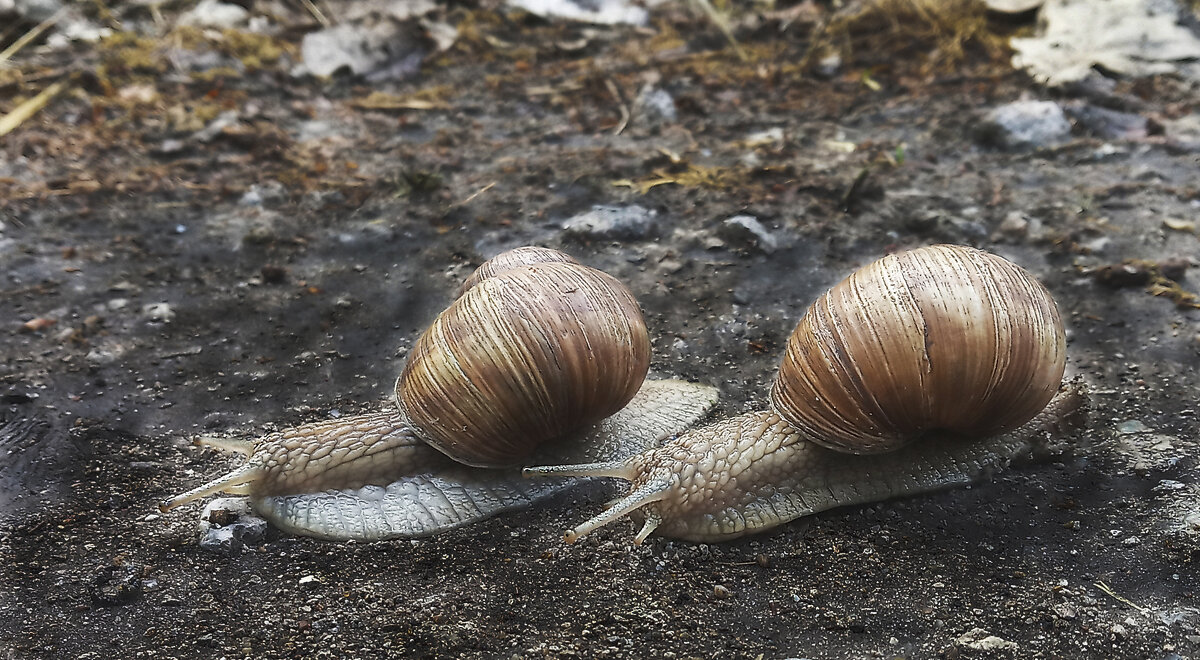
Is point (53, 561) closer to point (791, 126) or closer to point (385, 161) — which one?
point (385, 161)

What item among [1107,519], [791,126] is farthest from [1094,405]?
[791,126]

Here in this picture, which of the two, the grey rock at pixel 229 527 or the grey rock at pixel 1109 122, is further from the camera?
the grey rock at pixel 1109 122

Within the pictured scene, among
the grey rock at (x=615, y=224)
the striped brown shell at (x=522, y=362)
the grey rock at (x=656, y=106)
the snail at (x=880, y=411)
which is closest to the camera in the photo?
the snail at (x=880, y=411)

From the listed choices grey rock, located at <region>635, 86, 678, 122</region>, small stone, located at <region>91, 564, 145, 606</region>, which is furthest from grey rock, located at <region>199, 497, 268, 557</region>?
grey rock, located at <region>635, 86, 678, 122</region>

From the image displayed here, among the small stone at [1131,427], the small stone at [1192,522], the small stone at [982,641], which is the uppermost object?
the small stone at [1131,427]

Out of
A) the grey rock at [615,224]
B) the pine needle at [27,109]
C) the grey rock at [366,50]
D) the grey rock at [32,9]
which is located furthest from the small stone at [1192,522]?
the grey rock at [32,9]

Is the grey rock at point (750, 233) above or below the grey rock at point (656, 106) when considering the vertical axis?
below

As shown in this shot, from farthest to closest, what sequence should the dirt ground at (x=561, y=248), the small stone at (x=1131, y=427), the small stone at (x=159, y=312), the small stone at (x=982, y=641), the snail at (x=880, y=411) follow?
1. the small stone at (x=159, y=312)
2. the small stone at (x=1131, y=427)
3. the snail at (x=880, y=411)
4. the dirt ground at (x=561, y=248)
5. the small stone at (x=982, y=641)

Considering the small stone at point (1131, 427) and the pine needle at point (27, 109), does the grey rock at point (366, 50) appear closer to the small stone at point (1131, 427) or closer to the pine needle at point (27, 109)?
the pine needle at point (27, 109)
